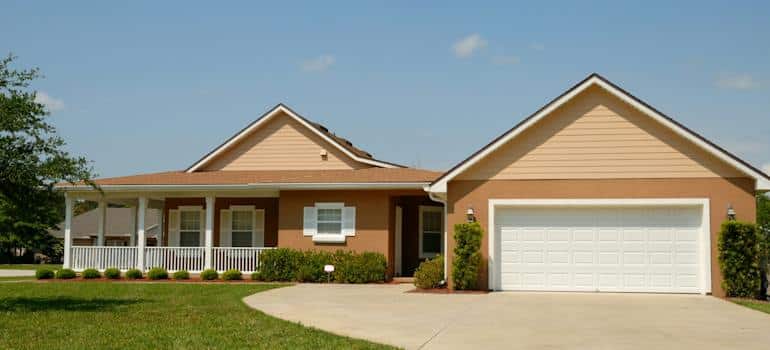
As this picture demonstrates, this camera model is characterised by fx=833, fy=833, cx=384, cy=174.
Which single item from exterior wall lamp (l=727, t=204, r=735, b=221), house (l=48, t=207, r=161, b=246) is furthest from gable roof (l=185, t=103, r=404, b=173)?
house (l=48, t=207, r=161, b=246)

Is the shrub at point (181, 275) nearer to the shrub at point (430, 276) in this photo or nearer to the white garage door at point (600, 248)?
the shrub at point (430, 276)

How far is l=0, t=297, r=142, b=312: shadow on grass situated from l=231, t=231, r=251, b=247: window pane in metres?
9.85

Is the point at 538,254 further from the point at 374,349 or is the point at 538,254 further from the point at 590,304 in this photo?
the point at 374,349

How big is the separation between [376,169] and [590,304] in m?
11.7

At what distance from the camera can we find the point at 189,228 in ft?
95.3

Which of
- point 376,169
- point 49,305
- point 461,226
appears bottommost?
point 49,305

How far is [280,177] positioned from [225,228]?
3.51m

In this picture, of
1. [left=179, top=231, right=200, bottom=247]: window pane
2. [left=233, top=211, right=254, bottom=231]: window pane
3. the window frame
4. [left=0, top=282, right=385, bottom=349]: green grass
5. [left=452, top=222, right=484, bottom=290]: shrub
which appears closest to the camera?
[left=0, top=282, right=385, bottom=349]: green grass

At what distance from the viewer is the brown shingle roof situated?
80.7 feet

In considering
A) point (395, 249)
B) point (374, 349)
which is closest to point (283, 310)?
point (374, 349)

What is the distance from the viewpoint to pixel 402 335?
12016mm

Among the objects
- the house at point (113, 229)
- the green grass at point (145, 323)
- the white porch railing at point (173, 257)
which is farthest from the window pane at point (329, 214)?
the house at point (113, 229)

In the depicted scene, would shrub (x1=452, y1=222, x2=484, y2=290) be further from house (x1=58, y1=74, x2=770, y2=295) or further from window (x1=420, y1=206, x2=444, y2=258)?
window (x1=420, y1=206, x2=444, y2=258)

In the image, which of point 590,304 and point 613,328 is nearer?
point 613,328
